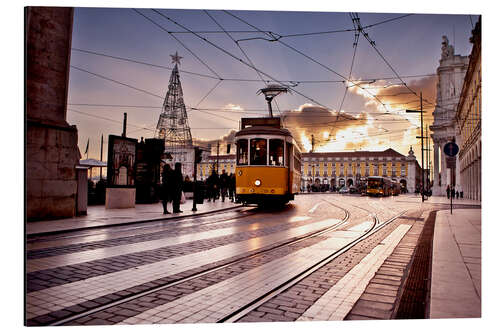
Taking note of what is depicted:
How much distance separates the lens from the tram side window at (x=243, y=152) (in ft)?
46.7

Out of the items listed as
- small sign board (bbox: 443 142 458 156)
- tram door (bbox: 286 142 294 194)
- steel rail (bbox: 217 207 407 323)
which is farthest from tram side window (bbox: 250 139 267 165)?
steel rail (bbox: 217 207 407 323)

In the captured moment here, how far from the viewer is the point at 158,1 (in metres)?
4.60

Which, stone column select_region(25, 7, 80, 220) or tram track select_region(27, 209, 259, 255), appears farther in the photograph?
stone column select_region(25, 7, 80, 220)

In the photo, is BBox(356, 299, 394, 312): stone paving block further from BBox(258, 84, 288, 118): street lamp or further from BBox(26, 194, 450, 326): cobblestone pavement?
BBox(258, 84, 288, 118): street lamp

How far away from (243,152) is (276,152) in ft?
4.16

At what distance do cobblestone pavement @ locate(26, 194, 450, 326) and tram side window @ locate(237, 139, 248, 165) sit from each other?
671 cm

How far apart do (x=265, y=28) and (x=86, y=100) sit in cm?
366

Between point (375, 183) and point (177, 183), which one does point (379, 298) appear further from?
point (375, 183)

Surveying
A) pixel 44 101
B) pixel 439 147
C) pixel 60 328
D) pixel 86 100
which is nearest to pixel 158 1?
pixel 86 100

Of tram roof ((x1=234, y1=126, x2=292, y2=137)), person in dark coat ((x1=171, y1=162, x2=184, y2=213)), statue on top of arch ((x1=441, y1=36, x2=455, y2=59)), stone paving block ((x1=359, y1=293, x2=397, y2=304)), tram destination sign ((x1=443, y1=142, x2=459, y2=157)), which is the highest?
statue on top of arch ((x1=441, y1=36, x2=455, y2=59))

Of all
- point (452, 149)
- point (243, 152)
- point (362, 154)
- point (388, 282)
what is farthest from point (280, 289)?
point (362, 154)

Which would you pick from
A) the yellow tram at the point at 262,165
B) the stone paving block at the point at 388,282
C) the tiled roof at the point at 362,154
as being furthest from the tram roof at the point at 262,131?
the tiled roof at the point at 362,154

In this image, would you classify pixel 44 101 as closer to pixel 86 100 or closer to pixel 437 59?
pixel 86 100

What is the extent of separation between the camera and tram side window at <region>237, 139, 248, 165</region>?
46.7 ft
